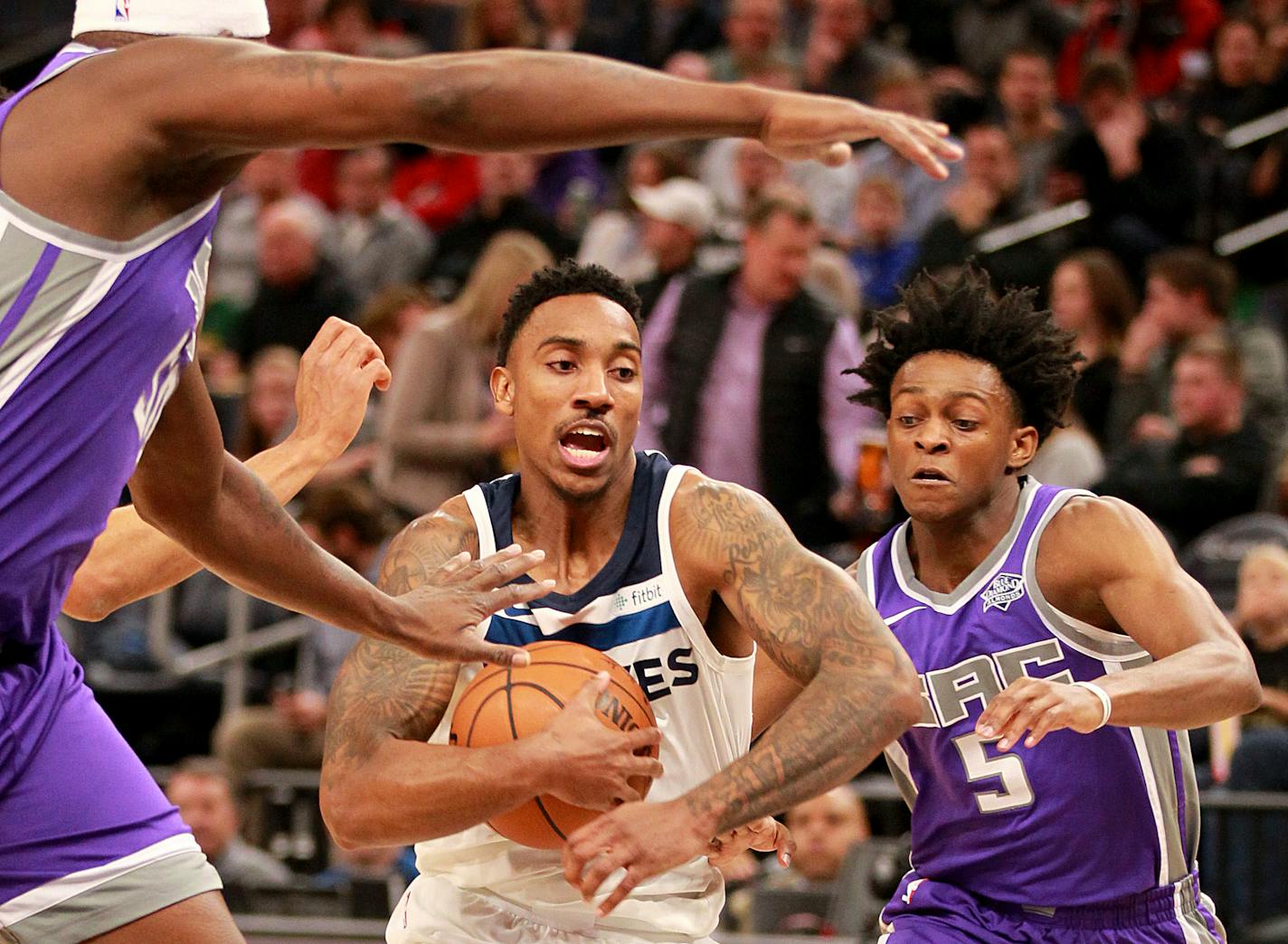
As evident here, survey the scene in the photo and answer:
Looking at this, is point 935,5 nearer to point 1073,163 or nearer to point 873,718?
point 1073,163

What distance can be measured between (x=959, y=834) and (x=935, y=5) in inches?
324

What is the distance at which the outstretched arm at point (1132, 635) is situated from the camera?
369 centimetres

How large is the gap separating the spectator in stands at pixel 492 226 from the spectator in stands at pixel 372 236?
25cm

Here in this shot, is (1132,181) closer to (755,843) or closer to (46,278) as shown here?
(755,843)

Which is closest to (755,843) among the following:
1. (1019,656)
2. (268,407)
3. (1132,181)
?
(1019,656)

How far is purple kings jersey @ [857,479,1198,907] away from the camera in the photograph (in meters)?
4.35

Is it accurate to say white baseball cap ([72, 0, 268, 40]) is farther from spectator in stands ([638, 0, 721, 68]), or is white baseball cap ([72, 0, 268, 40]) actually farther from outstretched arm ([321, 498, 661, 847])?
spectator in stands ([638, 0, 721, 68])

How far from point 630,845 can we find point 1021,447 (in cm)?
176

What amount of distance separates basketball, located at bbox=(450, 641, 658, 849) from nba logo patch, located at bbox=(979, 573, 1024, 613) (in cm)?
100

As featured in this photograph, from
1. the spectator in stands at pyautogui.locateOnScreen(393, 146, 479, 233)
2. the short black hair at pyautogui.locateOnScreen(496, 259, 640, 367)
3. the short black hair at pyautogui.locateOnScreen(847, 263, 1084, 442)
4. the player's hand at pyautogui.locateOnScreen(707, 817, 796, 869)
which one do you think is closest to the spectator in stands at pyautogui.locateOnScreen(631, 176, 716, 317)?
the spectator in stands at pyautogui.locateOnScreen(393, 146, 479, 233)

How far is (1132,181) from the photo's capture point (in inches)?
370

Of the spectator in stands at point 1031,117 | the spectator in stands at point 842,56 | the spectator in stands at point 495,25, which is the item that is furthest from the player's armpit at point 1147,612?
the spectator in stands at point 842,56

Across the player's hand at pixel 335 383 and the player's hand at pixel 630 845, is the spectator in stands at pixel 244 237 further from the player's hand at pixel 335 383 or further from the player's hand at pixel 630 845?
the player's hand at pixel 630 845

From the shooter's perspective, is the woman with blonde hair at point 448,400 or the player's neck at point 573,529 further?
the woman with blonde hair at point 448,400
